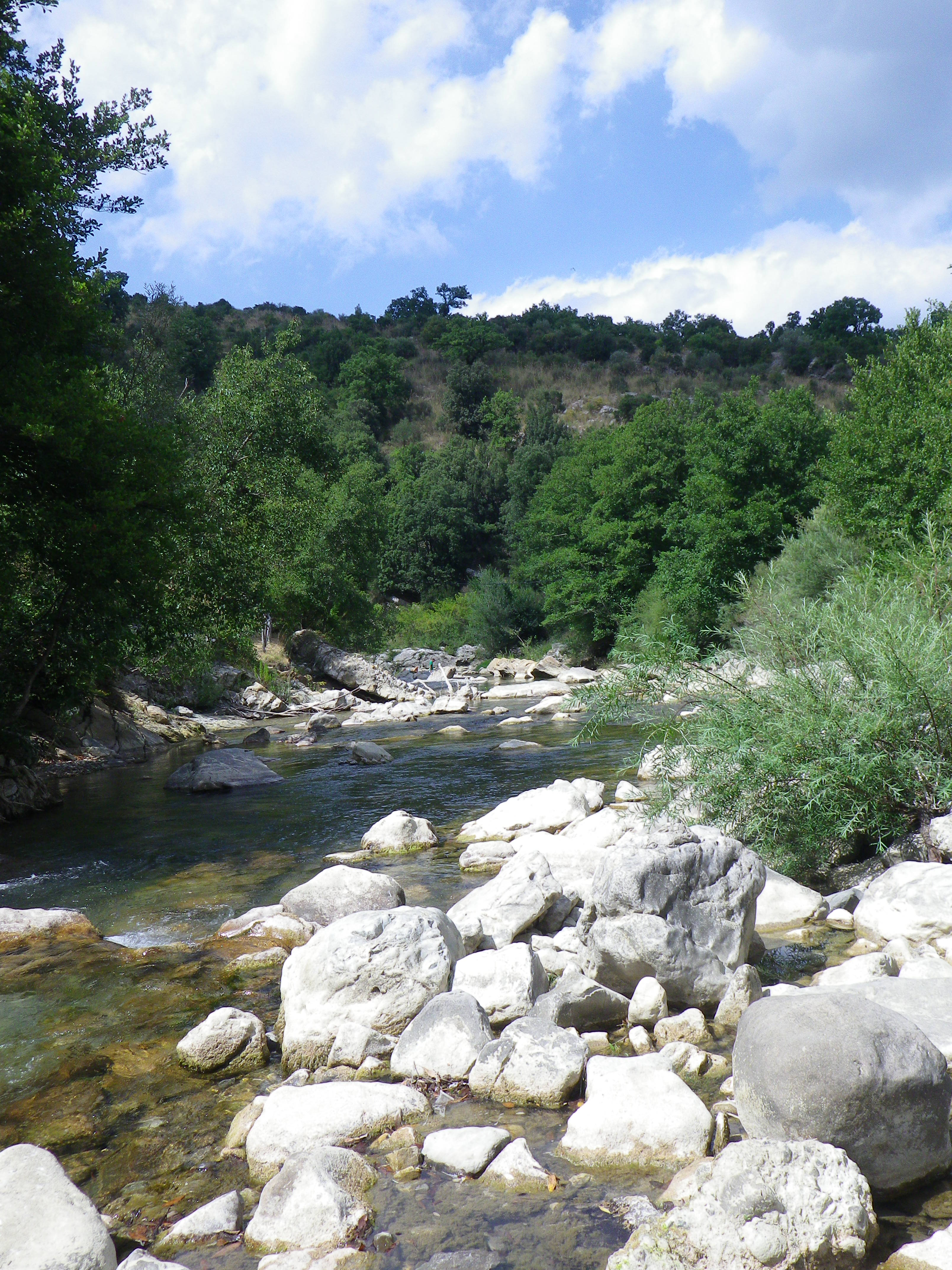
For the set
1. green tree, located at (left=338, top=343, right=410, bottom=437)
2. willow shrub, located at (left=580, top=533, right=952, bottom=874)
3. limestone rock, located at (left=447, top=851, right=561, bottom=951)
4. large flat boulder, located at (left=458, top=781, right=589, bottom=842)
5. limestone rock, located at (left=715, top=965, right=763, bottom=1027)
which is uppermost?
green tree, located at (left=338, top=343, right=410, bottom=437)

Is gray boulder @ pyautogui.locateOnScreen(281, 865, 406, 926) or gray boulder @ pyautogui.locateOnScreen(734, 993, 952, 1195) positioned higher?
gray boulder @ pyautogui.locateOnScreen(734, 993, 952, 1195)

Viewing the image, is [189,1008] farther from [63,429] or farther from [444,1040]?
[63,429]

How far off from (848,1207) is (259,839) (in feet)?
28.6

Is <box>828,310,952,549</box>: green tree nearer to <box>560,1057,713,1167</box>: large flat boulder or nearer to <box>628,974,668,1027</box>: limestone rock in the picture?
<box>628,974,668,1027</box>: limestone rock

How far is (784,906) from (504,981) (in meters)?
2.81

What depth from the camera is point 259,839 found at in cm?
1068

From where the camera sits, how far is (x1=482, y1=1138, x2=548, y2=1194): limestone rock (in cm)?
355

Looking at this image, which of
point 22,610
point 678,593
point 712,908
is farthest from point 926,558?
point 678,593

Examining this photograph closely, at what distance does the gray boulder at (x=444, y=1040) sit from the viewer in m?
4.52

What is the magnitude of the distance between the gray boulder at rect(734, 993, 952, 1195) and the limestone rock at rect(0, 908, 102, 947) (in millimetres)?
5928

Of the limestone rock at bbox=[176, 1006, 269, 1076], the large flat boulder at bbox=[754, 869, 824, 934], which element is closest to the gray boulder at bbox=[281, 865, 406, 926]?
the limestone rock at bbox=[176, 1006, 269, 1076]

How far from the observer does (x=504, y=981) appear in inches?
203

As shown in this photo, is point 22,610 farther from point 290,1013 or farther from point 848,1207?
point 848,1207

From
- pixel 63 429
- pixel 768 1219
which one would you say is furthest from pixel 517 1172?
pixel 63 429
